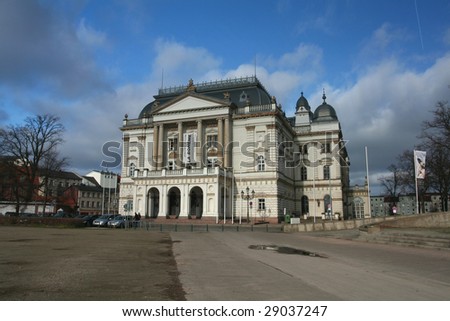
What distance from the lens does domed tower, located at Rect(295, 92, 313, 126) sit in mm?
76438

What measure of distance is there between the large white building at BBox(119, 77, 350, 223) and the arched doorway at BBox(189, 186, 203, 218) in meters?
0.16

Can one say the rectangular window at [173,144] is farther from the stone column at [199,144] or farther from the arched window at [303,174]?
the arched window at [303,174]

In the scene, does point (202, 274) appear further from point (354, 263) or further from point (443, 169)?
point (443, 169)

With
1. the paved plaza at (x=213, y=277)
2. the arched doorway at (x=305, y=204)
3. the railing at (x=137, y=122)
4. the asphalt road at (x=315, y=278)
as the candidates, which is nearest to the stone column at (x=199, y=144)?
the railing at (x=137, y=122)

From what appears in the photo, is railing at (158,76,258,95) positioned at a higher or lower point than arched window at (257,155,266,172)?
higher

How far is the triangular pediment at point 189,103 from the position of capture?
6181 centimetres

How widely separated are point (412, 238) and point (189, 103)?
46094 millimetres

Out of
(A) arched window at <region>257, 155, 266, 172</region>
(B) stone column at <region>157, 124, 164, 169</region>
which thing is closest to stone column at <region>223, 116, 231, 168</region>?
(A) arched window at <region>257, 155, 266, 172</region>

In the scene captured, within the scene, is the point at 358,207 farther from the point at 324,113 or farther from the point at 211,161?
the point at 211,161

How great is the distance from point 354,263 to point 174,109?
5220 cm

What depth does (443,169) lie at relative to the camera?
49.6m

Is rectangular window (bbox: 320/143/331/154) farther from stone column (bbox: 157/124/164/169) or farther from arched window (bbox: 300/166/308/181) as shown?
stone column (bbox: 157/124/164/169)

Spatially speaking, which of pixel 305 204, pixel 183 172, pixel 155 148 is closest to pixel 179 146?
pixel 155 148

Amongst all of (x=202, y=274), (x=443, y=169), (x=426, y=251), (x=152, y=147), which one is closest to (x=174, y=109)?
(x=152, y=147)
